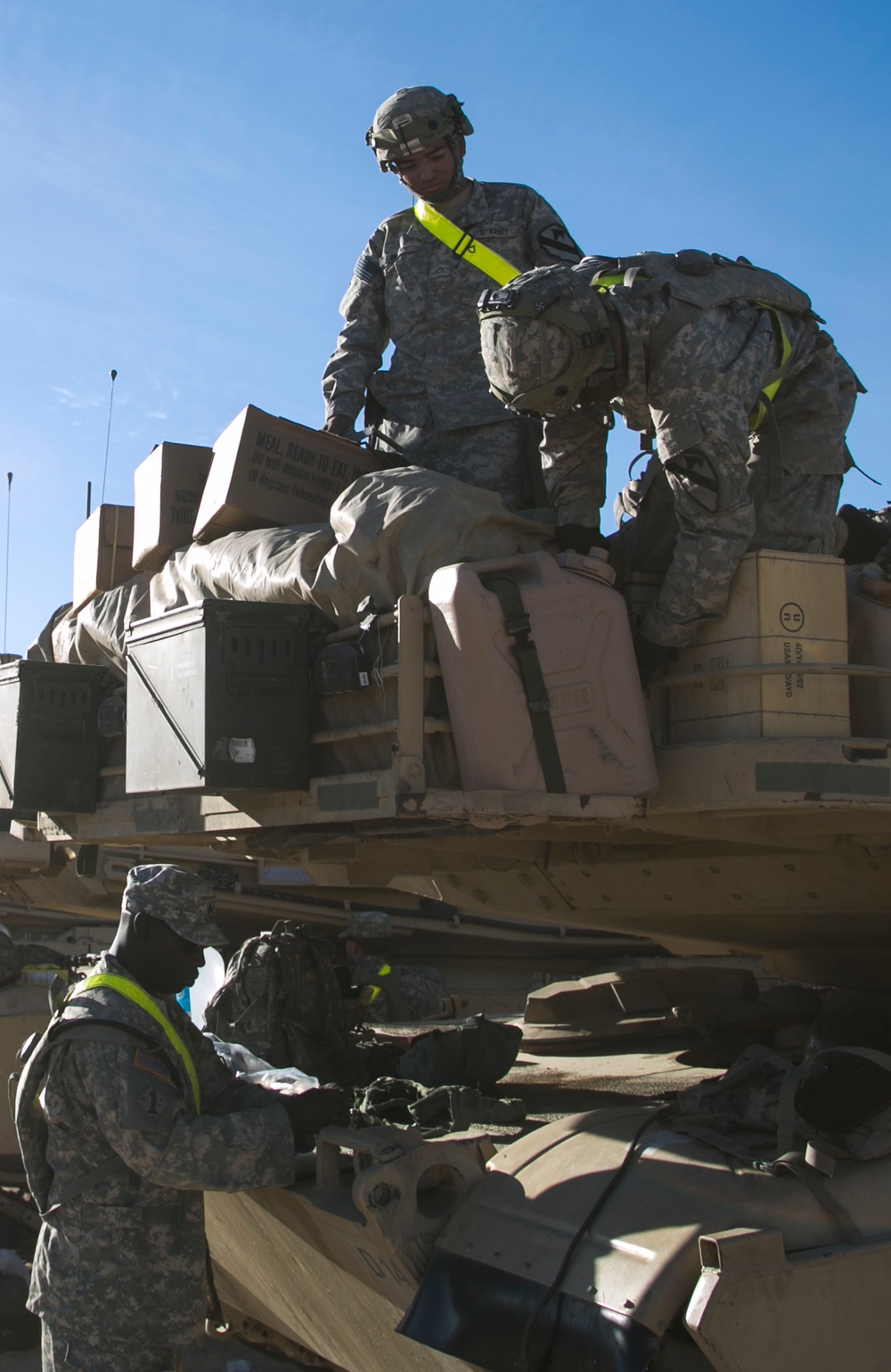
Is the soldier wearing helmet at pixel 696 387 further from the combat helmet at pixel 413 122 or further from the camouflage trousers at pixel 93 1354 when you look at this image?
the camouflage trousers at pixel 93 1354

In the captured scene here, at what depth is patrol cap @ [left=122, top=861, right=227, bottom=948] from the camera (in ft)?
12.9

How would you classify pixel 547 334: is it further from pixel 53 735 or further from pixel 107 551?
pixel 107 551

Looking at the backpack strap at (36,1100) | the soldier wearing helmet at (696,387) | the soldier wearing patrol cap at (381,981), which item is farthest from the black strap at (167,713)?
the soldier wearing patrol cap at (381,981)

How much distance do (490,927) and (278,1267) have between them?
9.54 meters

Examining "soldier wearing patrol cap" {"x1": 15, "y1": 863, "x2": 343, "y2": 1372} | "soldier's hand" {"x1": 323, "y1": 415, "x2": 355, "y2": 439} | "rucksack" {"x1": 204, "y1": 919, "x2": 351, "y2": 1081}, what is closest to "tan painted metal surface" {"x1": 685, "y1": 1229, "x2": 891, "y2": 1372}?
"soldier wearing patrol cap" {"x1": 15, "y1": 863, "x2": 343, "y2": 1372}

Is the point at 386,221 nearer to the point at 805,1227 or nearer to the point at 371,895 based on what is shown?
the point at 805,1227

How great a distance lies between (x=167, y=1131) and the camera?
3645mm

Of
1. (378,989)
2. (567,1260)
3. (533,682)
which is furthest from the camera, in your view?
(378,989)

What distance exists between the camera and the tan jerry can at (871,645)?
3.83 metres

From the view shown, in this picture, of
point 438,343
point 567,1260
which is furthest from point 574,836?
point 438,343

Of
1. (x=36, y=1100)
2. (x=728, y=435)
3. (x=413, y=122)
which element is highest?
(x=413, y=122)

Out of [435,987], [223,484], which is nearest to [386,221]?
[223,484]

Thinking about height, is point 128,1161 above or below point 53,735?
below

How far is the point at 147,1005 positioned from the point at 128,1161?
43cm
